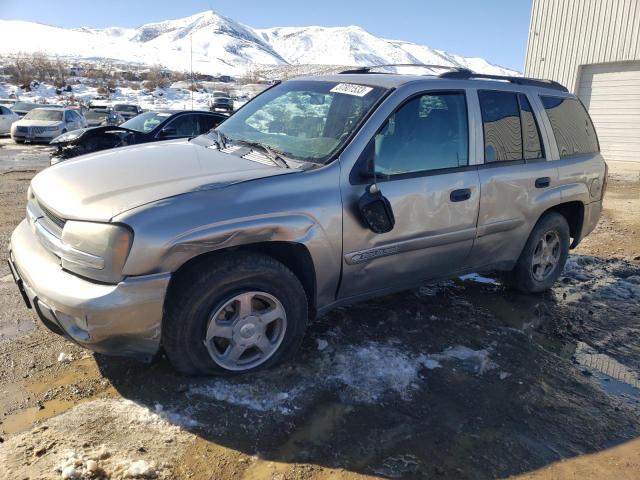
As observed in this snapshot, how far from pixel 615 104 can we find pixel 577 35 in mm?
2546

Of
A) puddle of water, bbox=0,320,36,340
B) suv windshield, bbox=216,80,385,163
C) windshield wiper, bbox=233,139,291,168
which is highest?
suv windshield, bbox=216,80,385,163

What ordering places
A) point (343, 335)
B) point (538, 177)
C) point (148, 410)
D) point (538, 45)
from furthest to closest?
point (538, 45)
point (538, 177)
point (343, 335)
point (148, 410)

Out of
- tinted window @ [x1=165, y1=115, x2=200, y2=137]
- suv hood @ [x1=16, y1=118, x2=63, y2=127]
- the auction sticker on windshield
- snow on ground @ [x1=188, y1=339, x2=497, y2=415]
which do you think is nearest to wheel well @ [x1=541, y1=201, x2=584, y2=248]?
snow on ground @ [x1=188, y1=339, x2=497, y2=415]

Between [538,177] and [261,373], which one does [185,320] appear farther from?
[538,177]

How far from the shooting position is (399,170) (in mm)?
3537

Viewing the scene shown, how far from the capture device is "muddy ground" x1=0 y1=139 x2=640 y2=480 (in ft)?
8.44

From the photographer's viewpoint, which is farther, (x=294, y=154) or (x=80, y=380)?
(x=294, y=154)

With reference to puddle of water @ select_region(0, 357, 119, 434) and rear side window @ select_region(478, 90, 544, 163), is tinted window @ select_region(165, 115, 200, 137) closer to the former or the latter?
rear side window @ select_region(478, 90, 544, 163)

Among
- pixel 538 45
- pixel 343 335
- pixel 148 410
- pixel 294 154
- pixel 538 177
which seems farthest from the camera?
pixel 538 45

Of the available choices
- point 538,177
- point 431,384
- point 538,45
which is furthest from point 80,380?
point 538,45

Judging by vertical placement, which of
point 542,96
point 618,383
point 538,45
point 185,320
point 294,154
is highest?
point 538,45

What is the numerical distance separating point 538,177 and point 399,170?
1529 mm

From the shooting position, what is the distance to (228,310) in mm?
3090

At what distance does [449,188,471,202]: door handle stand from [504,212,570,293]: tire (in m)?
1.13
